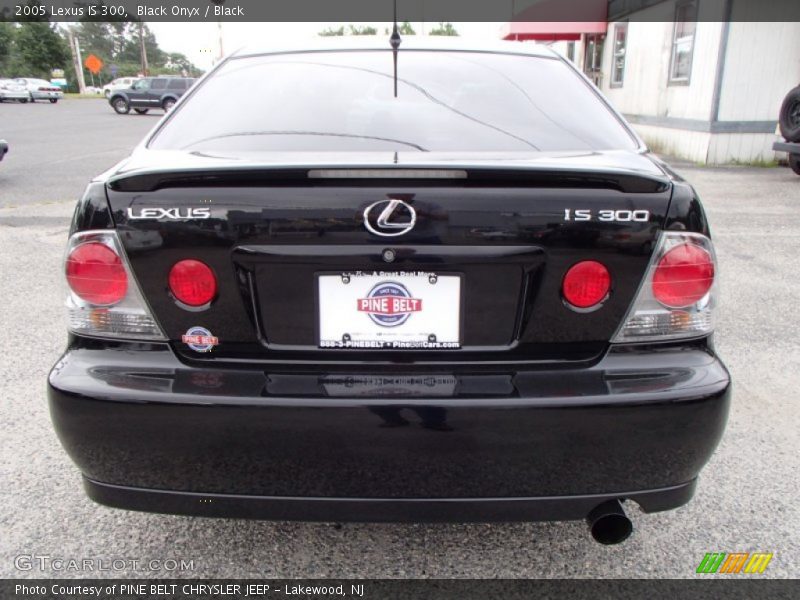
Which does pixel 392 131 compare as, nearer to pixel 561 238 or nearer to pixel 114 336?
pixel 561 238

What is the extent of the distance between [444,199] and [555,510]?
0.83 metres

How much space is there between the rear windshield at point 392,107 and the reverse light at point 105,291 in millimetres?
439

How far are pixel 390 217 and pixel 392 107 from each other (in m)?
0.81

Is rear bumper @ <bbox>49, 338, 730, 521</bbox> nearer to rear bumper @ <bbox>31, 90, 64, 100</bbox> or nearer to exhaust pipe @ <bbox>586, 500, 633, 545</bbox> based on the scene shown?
exhaust pipe @ <bbox>586, 500, 633, 545</bbox>

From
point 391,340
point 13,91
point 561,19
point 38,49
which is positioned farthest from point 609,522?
point 38,49

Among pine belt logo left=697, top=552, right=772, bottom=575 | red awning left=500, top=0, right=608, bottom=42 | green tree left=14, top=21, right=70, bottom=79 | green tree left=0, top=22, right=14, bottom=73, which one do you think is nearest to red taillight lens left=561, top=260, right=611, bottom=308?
pine belt logo left=697, top=552, right=772, bottom=575

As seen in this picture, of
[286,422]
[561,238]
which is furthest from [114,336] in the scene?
[561,238]

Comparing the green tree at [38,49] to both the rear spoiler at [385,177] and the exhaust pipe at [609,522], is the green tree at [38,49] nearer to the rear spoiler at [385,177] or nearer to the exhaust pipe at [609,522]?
the rear spoiler at [385,177]

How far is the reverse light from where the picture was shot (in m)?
1.67

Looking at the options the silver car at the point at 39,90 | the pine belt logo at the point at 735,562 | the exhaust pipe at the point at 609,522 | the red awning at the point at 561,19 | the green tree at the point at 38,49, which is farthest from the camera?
the green tree at the point at 38,49

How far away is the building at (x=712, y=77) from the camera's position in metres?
11.0

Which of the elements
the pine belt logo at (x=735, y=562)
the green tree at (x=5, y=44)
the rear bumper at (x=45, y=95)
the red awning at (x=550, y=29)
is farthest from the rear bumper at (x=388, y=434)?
the green tree at (x=5, y=44)

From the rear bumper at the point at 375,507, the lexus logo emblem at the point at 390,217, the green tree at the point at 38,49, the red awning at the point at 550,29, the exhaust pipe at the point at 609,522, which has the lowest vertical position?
the exhaust pipe at the point at 609,522

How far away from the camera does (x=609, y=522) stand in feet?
5.61
